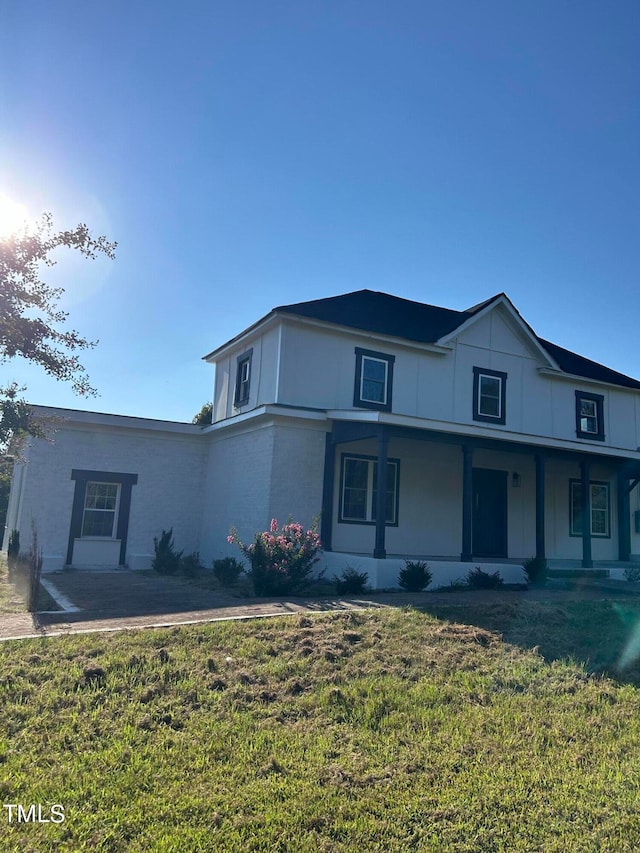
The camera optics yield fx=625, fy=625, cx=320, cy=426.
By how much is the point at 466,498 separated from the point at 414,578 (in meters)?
2.70

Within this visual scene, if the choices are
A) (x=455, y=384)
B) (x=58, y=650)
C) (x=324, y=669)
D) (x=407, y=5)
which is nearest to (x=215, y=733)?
(x=324, y=669)

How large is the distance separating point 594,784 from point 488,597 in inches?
268

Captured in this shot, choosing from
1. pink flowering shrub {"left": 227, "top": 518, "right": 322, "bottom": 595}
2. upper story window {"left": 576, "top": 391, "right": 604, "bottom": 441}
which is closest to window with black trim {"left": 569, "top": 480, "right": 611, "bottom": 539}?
upper story window {"left": 576, "top": 391, "right": 604, "bottom": 441}

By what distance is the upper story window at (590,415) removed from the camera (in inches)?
739

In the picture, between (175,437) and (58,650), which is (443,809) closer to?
(58,650)

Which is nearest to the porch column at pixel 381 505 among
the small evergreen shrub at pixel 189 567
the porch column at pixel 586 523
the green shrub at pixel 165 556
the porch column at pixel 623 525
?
the small evergreen shrub at pixel 189 567

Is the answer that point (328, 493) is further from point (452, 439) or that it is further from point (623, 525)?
point (623, 525)

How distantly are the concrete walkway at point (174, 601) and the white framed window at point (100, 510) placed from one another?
2063 mm

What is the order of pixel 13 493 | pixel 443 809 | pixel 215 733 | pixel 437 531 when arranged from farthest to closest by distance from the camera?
pixel 13 493
pixel 437 531
pixel 215 733
pixel 443 809

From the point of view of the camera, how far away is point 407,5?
30.6ft

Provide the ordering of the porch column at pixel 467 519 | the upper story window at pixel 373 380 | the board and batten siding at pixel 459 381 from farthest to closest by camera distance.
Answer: the upper story window at pixel 373 380 → the board and batten siding at pixel 459 381 → the porch column at pixel 467 519

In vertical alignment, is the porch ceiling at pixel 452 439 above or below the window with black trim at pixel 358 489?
above

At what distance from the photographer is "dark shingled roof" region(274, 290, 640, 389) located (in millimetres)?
15484

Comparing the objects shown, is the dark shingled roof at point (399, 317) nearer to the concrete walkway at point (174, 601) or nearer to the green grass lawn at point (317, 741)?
the concrete walkway at point (174, 601)
